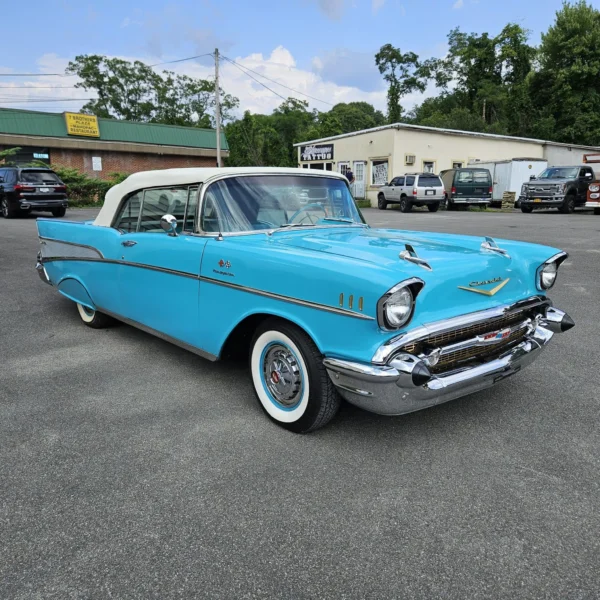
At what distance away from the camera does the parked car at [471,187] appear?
2273 centimetres

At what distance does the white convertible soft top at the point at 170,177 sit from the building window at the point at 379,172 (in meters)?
23.2

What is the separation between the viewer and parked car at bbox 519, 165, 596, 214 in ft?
64.4

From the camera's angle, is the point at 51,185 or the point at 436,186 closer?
the point at 51,185

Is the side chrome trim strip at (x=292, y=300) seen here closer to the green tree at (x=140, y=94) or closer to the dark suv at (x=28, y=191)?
the dark suv at (x=28, y=191)

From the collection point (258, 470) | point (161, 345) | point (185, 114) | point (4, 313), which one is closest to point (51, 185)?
point (4, 313)

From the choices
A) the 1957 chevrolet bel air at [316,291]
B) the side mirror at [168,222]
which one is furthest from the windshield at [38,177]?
the side mirror at [168,222]

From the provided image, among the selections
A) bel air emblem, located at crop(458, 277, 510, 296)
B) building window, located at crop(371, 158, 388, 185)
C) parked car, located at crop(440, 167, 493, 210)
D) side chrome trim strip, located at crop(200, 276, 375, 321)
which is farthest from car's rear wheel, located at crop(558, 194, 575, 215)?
side chrome trim strip, located at crop(200, 276, 375, 321)

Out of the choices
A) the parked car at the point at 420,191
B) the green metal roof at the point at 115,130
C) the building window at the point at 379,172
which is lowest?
the parked car at the point at 420,191

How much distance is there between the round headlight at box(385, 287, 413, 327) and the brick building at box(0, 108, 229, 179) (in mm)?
29592

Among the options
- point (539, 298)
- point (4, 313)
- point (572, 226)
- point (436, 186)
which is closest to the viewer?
point (539, 298)

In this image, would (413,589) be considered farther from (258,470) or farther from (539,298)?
(539,298)

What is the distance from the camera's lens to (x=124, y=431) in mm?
2930

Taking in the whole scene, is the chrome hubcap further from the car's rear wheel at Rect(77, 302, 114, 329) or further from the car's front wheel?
the car's rear wheel at Rect(77, 302, 114, 329)

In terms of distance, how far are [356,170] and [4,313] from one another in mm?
24894
